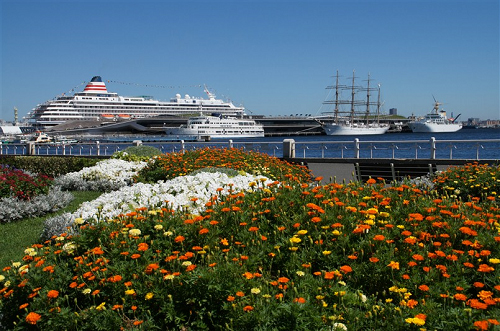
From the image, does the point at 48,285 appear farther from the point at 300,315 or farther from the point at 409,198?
the point at 409,198

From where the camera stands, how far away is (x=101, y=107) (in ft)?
355

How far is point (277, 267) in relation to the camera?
4.40 m

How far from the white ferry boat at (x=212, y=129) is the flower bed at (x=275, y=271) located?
262 feet

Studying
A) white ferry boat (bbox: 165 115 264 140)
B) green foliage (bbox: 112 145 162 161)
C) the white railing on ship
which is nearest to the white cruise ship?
white ferry boat (bbox: 165 115 264 140)

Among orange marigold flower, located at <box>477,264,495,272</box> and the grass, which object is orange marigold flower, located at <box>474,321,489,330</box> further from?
the grass

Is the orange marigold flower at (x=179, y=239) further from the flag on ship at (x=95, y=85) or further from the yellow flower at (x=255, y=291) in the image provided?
the flag on ship at (x=95, y=85)

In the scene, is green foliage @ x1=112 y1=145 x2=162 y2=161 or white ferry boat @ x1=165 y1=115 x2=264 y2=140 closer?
green foliage @ x1=112 y1=145 x2=162 y2=161

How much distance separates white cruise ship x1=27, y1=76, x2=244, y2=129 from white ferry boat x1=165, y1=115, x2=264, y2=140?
59.4 ft

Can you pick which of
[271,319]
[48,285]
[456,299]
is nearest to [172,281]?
Answer: [271,319]

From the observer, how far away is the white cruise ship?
105 meters

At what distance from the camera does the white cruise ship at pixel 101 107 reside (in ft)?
345

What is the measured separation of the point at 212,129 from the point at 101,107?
34.9m

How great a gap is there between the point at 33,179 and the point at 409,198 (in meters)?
9.79

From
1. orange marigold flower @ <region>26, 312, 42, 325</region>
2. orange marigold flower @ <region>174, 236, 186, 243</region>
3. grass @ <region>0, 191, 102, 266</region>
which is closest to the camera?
orange marigold flower @ <region>26, 312, 42, 325</region>
